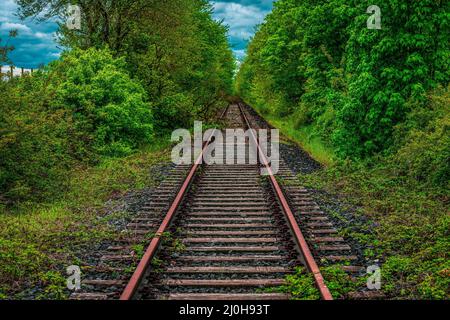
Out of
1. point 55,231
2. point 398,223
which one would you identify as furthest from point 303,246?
point 55,231

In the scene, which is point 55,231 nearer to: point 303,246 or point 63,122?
point 303,246

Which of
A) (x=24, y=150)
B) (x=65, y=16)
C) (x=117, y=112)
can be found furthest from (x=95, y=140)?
(x=65, y=16)

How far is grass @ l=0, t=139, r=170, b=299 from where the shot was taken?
543 centimetres

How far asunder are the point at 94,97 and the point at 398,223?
10061 millimetres

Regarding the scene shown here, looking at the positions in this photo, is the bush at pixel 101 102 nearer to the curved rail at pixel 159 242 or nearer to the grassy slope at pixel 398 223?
the curved rail at pixel 159 242

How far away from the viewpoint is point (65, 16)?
18.4 m

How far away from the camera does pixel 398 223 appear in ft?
24.7

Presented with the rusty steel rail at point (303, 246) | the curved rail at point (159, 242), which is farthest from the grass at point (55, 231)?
the rusty steel rail at point (303, 246)

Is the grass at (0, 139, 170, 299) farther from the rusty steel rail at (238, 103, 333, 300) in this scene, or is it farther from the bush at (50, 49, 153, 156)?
the rusty steel rail at (238, 103, 333, 300)

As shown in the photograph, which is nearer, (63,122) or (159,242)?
(159,242)

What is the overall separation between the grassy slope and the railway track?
54 cm

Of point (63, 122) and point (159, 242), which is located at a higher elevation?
point (63, 122)
